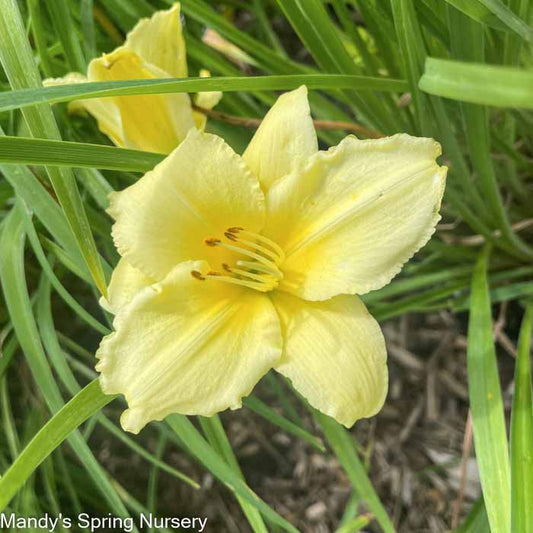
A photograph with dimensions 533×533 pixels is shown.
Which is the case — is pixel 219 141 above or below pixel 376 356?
above

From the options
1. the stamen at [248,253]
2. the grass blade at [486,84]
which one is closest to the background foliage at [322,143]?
the grass blade at [486,84]

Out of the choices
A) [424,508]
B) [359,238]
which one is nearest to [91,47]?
[359,238]

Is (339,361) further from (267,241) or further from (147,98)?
(147,98)

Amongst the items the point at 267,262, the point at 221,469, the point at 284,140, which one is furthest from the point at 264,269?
the point at 221,469

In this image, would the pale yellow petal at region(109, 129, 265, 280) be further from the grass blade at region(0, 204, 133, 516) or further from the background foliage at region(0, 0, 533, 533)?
the grass blade at region(0, 204, 133, 516)

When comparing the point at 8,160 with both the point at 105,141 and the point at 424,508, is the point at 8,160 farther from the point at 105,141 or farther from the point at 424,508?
the point at 424,508

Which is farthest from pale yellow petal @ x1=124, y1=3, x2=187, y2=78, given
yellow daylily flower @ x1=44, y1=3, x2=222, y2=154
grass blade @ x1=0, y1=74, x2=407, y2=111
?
grass blade @ x1=0, y1=74, x2=407, y2=111

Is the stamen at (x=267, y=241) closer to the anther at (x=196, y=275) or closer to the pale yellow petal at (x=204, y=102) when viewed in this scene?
the anther at (x=196, y=275)

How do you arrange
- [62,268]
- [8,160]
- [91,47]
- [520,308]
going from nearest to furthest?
[8,160]
[91,47]
[62,268]
[520,308]
